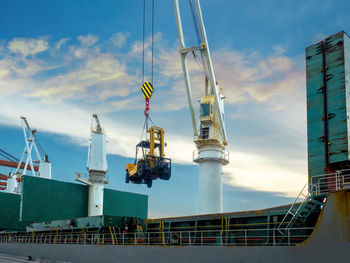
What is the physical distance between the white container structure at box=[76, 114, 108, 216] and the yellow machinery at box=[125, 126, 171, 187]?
20.1 m

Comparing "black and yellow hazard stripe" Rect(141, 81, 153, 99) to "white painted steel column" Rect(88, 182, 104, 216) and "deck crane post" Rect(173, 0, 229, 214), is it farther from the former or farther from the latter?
"white painted steel column" Rect(88, 182, 104, 216)

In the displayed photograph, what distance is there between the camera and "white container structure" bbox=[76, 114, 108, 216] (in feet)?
187

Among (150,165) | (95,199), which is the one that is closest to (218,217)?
(150,165)

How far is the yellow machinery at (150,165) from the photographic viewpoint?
36784mm

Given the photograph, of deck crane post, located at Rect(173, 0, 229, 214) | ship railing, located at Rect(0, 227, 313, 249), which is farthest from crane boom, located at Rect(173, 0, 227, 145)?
ship railing, located at Rect(0, 227, 313, 249)

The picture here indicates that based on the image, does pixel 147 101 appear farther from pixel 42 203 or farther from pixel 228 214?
pixel 42 203

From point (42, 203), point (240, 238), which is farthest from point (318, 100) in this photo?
point (42, 203)

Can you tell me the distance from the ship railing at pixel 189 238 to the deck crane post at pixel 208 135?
1371cm

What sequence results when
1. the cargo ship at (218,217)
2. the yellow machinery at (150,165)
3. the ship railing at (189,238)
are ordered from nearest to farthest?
the cargo ship at (218,217) → the ship railing at (189,238) → the yellow machinery at (150,165)

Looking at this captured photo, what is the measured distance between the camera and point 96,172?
58.2 m

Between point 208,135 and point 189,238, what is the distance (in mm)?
23180

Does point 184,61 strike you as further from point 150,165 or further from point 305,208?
point 305,208

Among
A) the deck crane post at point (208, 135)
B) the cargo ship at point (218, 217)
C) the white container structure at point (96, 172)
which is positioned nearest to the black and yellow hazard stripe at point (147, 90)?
the cargo ship at point (218, 217)

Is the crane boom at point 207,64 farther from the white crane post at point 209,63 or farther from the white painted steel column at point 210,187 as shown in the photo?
the white painted steel column at point 210,187
